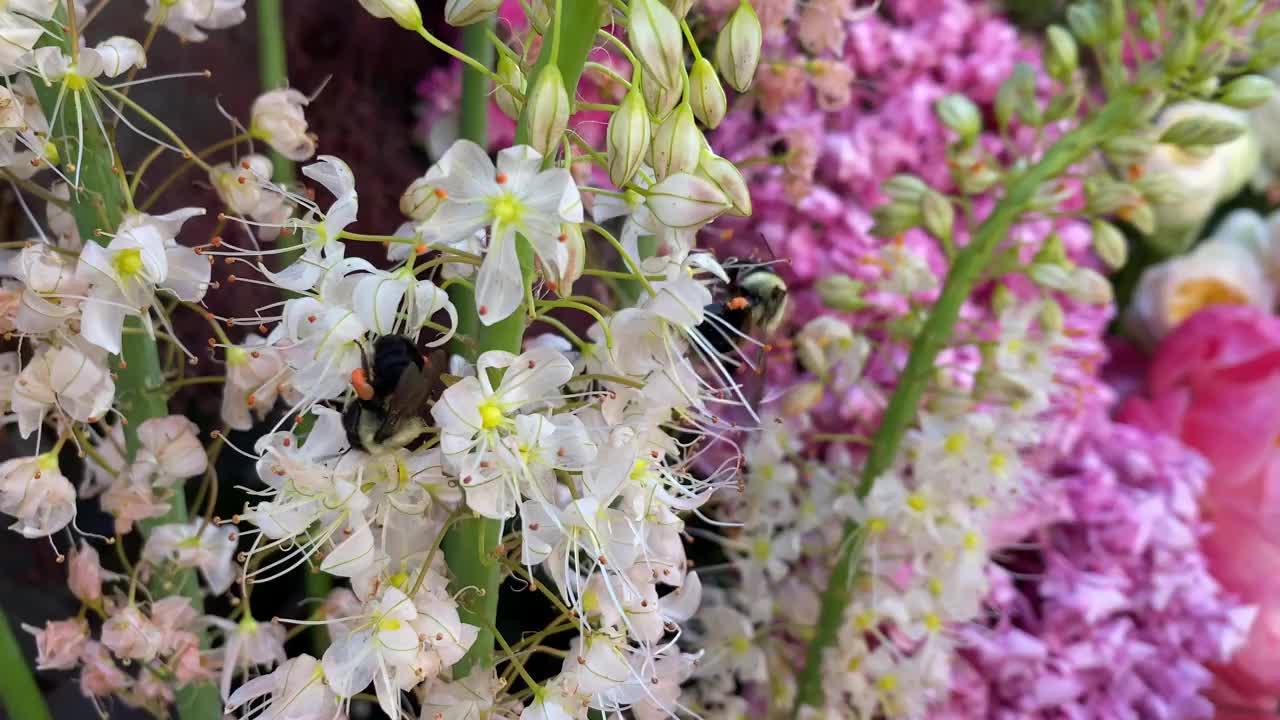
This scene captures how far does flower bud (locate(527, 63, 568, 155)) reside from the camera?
0.29 m

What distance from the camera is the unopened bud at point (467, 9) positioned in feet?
1.01

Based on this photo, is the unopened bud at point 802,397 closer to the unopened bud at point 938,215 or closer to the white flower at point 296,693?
the unopened bud at point 938,215

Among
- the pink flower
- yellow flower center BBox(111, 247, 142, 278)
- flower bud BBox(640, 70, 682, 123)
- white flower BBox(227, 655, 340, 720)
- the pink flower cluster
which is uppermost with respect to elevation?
flower bud BBox(640, 70, 682, 123)

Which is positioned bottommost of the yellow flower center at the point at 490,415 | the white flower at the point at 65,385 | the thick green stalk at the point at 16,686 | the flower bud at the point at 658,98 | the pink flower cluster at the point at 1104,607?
the pink flower cluster at the point at 1104,607

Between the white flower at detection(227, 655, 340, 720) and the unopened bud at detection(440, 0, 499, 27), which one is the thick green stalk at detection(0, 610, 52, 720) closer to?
the white flower at detection(227, 655, 340, 720)

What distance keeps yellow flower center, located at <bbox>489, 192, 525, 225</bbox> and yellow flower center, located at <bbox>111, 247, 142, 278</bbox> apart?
0.12 metres

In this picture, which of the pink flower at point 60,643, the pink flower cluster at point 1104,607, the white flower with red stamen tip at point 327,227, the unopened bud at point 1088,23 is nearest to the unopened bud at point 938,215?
the unopened bud at point 1088,23

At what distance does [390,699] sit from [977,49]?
65 cm

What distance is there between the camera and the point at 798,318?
0.67 meters

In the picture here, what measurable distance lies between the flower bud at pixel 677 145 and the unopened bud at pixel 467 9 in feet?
0.20

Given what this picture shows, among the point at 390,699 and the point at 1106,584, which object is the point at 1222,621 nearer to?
the point at 1106,584

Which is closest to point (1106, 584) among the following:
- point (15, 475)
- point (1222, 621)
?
point (1222, 621)

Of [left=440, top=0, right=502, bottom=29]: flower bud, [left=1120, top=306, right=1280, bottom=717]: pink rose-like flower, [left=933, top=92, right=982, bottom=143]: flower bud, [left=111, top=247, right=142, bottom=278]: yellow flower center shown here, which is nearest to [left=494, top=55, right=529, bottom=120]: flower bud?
[left=440, top=0, right=502, bottom=29]: flower bud

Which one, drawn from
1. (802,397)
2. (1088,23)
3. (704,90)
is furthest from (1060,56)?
(704,90)
